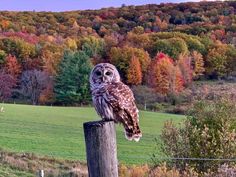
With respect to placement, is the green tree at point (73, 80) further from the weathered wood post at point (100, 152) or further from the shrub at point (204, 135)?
the weathered wood post at point (100, 152)

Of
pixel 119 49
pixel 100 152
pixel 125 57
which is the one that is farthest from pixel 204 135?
pixel 119 49

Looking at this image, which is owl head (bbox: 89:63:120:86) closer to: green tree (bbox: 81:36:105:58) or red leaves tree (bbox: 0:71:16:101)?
red leaves tree (bbox: 0:71:16:101)

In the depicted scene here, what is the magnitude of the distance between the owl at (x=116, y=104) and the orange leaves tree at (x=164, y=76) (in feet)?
202

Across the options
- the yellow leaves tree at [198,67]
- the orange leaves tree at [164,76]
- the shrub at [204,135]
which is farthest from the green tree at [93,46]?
the shrub at [204,135]

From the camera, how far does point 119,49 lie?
75.6m

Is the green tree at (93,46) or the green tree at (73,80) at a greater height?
the green tree at (93,46)

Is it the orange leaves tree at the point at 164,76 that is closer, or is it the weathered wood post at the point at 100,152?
the weathered wood post at the point at 100,152

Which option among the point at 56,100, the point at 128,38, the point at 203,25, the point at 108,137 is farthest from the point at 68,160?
the point at 203,25

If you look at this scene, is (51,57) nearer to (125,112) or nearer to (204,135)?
(204,135)

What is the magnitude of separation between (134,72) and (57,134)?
36.6 metres

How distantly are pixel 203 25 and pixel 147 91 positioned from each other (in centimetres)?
3251

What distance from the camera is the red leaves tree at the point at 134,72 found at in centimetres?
6872

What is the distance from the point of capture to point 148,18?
95.4 meters

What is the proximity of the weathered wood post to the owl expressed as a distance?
3.84ft
